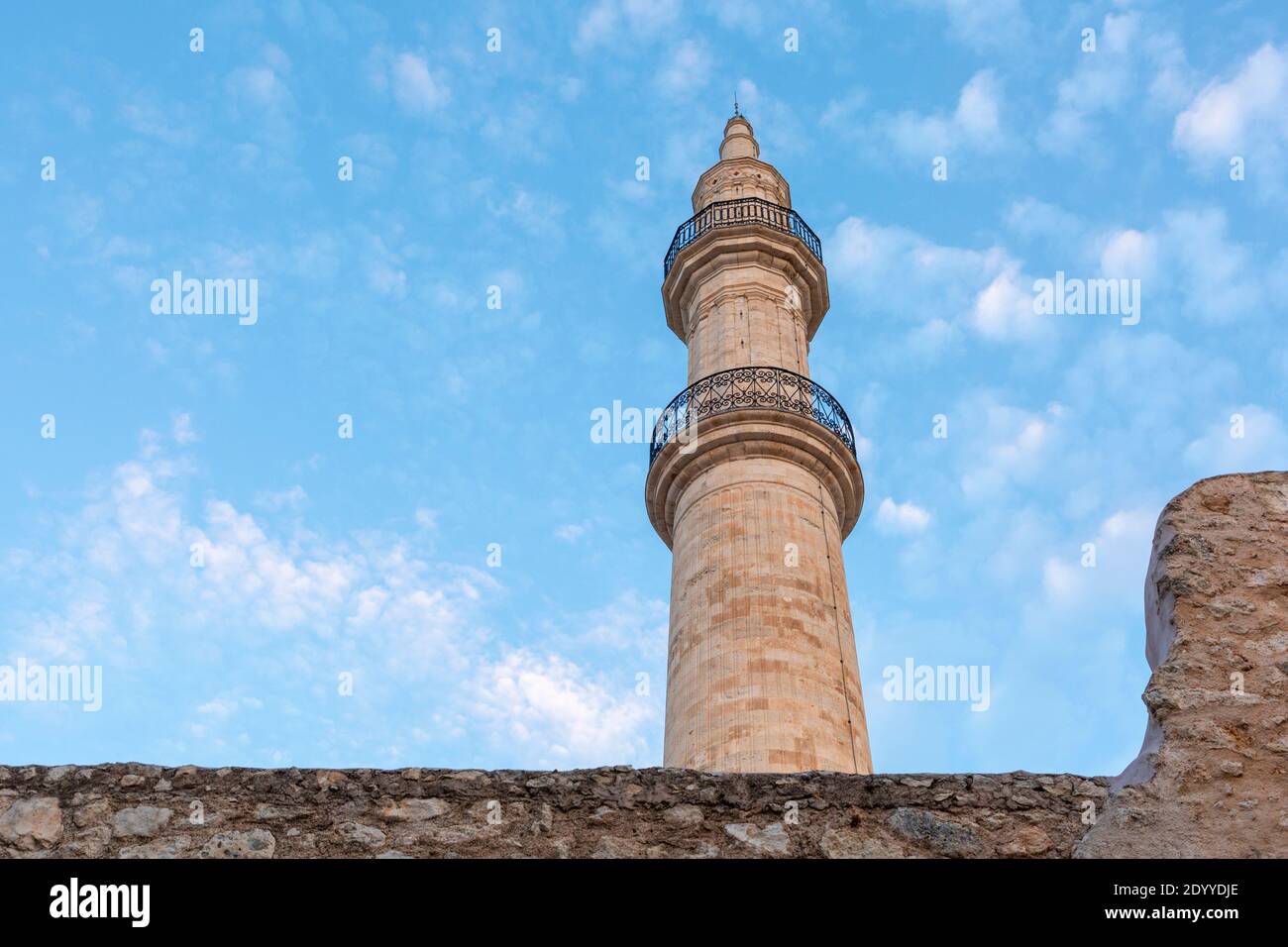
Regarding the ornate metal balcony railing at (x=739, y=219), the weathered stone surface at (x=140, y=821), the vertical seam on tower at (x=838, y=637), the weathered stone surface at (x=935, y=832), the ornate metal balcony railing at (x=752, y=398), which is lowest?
the weathered stone surface at (x=935, y=832)

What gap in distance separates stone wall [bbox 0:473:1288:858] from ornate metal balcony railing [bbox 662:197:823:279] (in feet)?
54.0

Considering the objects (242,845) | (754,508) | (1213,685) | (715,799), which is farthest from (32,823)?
(754,508)

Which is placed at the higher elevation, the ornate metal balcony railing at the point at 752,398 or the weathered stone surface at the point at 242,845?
the ornate metal balcony railing at the point at 752,398

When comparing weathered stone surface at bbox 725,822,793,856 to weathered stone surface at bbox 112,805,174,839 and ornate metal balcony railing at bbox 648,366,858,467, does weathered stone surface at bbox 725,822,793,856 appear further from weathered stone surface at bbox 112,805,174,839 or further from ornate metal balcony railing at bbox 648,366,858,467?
ornate metal balcony railing at bbox 648,366,858,467

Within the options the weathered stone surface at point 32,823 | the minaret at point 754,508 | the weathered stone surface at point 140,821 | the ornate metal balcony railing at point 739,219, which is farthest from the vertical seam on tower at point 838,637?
the weathered stone surface at point 32,823

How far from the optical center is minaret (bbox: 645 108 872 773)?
46.2 feet

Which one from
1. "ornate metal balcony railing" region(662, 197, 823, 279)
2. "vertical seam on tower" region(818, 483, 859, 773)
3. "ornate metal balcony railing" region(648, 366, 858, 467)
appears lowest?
"vertical seam on tower" region(818, 483, 859, 773)

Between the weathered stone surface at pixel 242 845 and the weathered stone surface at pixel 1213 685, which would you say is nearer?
the weathered stone surface at pixel 1213 685

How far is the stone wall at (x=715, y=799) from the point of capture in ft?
14.4

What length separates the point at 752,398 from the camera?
17234 millimetres

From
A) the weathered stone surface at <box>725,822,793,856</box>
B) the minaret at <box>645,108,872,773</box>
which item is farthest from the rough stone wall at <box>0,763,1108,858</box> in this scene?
the minaret at <box>645,108,872,773</box>

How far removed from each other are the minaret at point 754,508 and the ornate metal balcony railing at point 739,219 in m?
0.03

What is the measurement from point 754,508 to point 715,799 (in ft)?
37.3

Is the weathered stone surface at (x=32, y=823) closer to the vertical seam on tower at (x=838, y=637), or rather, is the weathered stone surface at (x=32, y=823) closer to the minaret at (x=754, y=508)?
the minaret at (x=754, y=508)
